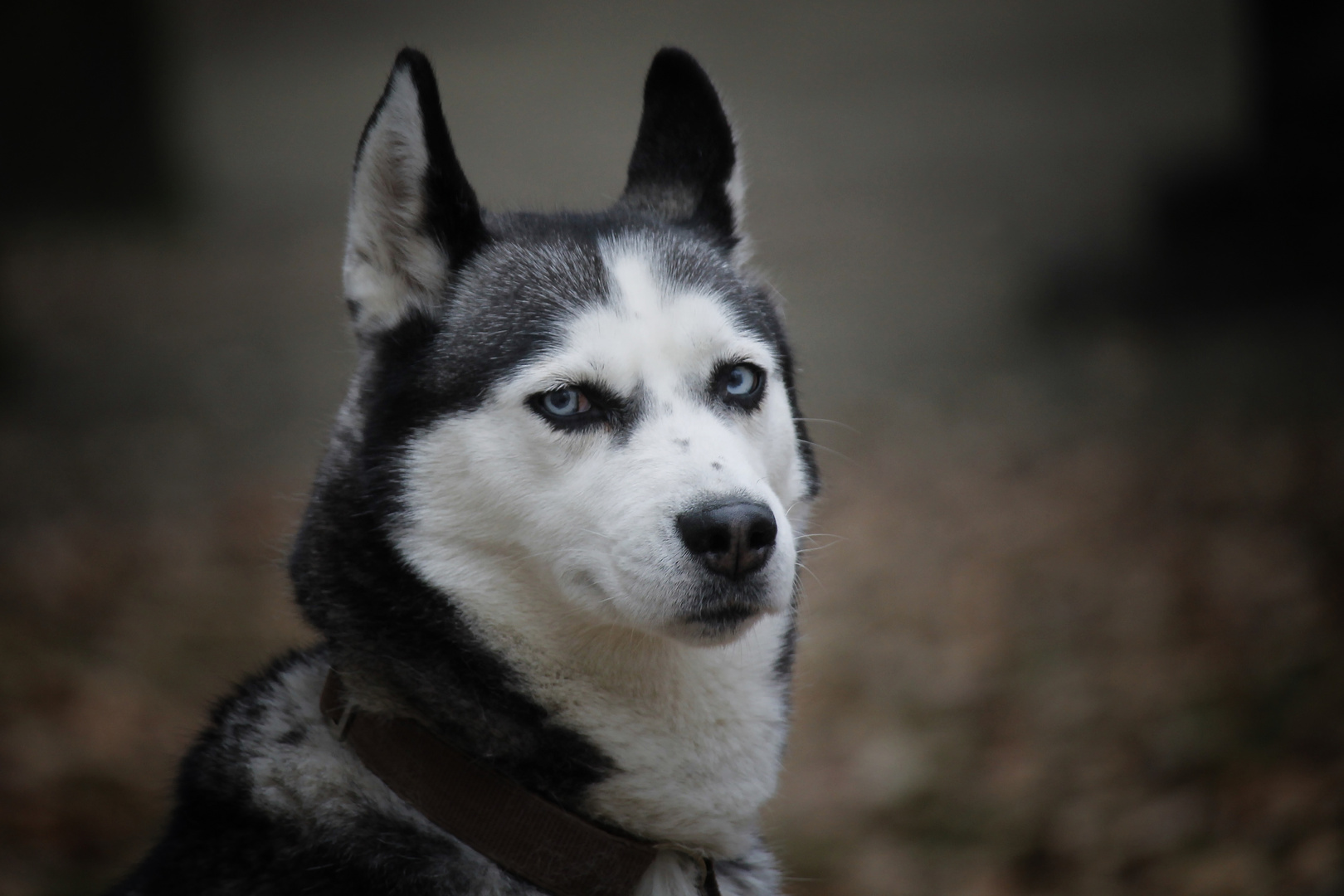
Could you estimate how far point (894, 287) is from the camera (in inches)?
688

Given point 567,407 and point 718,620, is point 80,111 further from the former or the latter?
point 718,620

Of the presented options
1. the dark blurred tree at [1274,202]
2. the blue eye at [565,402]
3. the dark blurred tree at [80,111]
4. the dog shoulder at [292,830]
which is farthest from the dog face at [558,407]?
the dark blurred tree at [80,111]

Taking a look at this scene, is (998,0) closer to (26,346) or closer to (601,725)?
(26,346)

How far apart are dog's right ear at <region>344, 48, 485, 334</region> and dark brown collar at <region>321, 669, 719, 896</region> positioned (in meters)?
1.02

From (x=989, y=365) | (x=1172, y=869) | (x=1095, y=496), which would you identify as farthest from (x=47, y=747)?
(x=989, y=365)

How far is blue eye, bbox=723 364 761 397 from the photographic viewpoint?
2.91 metres

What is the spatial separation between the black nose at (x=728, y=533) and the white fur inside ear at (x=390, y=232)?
37.6 inches

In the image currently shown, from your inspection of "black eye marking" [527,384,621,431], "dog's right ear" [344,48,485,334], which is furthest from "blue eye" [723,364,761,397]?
"dog's right ear" [344,48,485,334]

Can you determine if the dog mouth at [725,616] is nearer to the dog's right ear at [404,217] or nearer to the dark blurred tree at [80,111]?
the dog's right ear at [404,217]

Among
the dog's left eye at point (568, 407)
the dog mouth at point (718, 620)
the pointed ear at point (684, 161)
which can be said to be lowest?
the dog mouth at point (718, 620)

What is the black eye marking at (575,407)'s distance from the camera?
2.72m

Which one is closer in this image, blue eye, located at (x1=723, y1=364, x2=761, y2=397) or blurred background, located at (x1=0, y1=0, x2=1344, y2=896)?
blue eye, located at (x1=723, y1=364, x2=761, y2=397)

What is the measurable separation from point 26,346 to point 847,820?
1050 centimetres

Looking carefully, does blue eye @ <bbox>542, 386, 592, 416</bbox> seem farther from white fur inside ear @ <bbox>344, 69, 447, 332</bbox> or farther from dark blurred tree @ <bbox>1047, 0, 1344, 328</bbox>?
dark blurred tree @ <bbox>1047, 0, 1344, 328</bbox>
